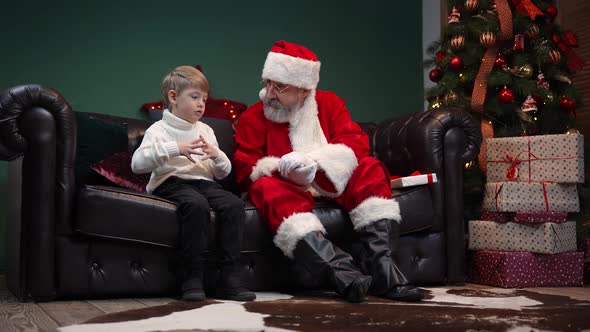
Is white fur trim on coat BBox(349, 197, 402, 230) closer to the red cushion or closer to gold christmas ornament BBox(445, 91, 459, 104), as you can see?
the red cushion

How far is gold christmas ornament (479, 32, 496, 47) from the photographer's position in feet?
11.4

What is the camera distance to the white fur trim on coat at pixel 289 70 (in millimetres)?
2734

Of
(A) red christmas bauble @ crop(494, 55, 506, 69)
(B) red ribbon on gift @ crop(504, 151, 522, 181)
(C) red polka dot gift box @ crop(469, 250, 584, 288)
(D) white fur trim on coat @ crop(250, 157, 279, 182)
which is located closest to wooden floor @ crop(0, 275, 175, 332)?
(D) white fur trim on coat @ crop(250, 157, 279, 182)

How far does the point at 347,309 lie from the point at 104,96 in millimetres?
2202

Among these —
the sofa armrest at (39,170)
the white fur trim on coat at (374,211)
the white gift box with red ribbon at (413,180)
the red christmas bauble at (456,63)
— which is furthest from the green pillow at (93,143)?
the red christmas bauble at (456,63)

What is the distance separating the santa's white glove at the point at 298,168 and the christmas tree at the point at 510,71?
1.15 metres

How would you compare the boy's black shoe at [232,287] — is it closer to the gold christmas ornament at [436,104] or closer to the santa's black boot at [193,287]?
the santa's black boot at [193,287]

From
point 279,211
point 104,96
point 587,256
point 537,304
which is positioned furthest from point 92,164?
point 587,256

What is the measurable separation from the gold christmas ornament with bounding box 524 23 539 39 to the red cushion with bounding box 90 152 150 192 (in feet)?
7.24

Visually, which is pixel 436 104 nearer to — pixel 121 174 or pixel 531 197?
pixel 531 197

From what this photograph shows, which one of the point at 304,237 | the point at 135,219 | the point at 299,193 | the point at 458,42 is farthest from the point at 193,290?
the point at 458,42

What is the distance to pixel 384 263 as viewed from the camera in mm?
2334

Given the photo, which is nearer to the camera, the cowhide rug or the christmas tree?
the cowhide rug

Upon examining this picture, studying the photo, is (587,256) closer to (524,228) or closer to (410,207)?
(524,228)
